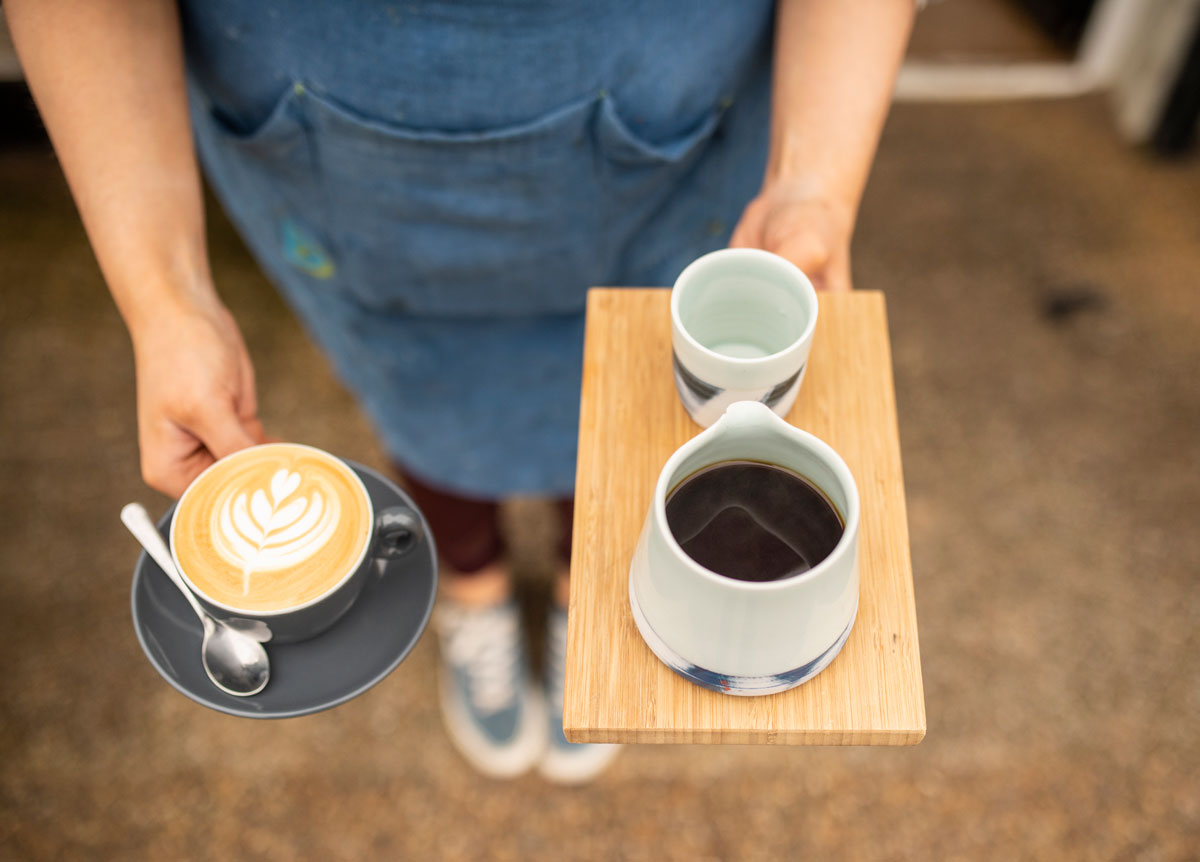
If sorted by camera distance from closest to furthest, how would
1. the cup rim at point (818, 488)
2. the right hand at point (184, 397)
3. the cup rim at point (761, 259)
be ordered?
the cup rim at point (818, 488) < the cup rim at point (761, 259) < the right hand at point (184, 397)

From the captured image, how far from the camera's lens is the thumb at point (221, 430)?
0.76 metres

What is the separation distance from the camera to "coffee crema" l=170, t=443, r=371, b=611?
2.24 ft

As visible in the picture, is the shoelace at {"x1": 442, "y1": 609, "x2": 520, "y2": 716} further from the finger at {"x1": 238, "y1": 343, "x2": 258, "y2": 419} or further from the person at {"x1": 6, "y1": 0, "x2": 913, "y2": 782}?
the finger at {"x1": 238, "y1": 343, "x2": 258, "y2": 419}

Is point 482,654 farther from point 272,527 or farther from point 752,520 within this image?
point 752,520

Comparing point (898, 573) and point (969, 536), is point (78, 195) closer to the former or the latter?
point (898, 573)

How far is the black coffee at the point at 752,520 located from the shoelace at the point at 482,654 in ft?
2.82

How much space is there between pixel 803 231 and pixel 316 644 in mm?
522

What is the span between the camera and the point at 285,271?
109 cm

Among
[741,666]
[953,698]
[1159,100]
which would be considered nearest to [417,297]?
[741,666]

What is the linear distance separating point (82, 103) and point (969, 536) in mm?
1422

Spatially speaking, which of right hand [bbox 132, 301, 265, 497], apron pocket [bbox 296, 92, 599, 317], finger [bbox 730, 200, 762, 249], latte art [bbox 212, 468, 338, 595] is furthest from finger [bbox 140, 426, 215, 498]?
finger [bbox 730, 200, 762, 249]

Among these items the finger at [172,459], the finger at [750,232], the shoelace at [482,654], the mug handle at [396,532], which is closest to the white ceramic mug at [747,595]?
the mug handle at [396,532]

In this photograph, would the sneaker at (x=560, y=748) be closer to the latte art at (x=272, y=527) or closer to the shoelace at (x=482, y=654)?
the shoelace at (x=482, y=654)

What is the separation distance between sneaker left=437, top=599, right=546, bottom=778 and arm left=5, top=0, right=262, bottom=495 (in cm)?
68
